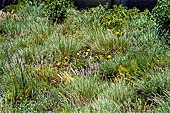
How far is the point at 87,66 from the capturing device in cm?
502

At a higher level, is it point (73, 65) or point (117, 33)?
point (117, 33)

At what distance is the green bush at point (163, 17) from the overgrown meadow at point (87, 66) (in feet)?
0.40

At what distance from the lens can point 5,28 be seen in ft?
23.8

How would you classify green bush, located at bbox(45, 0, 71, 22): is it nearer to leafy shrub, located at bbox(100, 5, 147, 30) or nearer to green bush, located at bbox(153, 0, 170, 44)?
leafy shrub, located at bbox(100, 5, 147, 30)

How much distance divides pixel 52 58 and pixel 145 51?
1.82 metres

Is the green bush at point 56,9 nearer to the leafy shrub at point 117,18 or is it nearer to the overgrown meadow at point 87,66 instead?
the overgrown meadow at point 87,66

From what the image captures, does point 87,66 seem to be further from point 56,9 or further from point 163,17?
point 56,9

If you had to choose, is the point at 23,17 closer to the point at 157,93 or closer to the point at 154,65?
the point at 154,65

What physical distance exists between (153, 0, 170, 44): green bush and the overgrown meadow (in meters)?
0.12

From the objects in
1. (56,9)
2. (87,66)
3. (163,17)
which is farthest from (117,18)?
(87,66)

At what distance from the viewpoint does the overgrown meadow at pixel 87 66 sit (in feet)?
11.9

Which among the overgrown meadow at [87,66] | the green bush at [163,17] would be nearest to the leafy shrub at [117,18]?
the overgrown meadow at [87,66]

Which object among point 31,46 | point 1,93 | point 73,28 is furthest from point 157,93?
point 73,28

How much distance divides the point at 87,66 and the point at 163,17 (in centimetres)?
177
